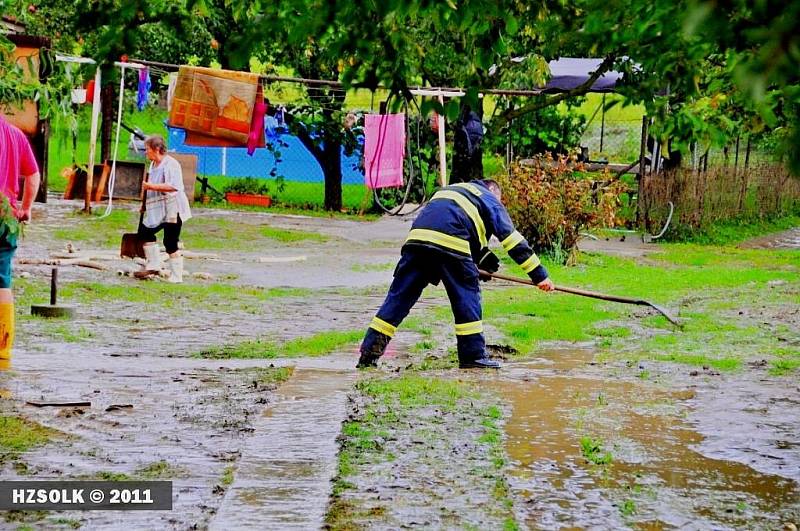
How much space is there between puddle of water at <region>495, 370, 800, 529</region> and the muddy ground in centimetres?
2

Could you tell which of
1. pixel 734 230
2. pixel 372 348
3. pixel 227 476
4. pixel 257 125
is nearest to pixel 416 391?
pixel 372 348

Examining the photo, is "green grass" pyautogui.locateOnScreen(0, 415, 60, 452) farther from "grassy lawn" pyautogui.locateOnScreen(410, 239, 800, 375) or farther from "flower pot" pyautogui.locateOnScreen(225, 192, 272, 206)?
"flower pot" pyautogui.locateOnScreen(225, 192, 272, 206)

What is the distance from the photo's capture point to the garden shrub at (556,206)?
1733 centimetres

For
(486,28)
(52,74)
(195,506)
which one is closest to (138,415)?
(195,506)

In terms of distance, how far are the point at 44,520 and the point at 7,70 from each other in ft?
12.2

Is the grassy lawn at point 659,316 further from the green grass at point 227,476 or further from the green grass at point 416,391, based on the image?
the green grass at point 227,476

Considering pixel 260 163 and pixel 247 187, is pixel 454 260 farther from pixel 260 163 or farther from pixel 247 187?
pixel 260 163

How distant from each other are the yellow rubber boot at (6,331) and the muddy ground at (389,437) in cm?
12

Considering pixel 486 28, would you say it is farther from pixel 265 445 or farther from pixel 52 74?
pixel 52 74

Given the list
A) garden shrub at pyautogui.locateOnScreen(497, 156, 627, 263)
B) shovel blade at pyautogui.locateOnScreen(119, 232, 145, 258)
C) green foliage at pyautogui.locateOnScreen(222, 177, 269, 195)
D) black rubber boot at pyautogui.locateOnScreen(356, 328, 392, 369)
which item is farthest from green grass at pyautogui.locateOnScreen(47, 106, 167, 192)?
black rubber boot at pyautogui.locateOnScreen(356, 328, 392, 369)

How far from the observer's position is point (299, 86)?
79.6 feet

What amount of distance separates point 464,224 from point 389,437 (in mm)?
2774

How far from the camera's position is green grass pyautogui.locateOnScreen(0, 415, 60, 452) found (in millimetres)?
6516

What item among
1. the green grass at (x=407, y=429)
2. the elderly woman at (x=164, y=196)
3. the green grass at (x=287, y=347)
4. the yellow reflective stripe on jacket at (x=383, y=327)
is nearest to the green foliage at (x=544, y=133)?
the elderly woman at (x=164, y=196)
